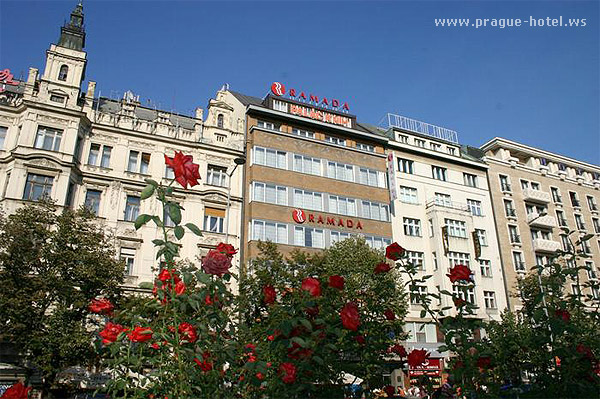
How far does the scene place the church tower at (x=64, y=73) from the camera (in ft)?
85.9

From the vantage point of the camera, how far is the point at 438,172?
128ft

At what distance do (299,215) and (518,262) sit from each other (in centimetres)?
2202

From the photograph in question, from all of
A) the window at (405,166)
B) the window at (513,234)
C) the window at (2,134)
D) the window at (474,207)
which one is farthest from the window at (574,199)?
the window at (2,134)

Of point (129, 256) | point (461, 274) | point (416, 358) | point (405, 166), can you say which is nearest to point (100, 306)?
point (416, 358)

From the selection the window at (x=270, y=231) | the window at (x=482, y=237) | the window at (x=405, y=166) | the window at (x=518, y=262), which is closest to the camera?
the window at (x=270, y=231)

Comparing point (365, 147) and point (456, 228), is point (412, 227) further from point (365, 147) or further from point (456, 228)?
point (365, 147)

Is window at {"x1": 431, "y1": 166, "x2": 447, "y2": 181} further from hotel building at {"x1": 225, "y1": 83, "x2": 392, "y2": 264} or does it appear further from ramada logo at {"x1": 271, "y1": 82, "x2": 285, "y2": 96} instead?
ramada logo at {"x1": 271, "y1": 82, "x2": 285, "y2": 96}

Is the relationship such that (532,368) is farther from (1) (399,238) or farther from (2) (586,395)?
(1) (399,238)

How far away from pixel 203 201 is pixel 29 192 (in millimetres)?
9703

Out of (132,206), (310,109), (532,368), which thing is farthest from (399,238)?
(532,368)

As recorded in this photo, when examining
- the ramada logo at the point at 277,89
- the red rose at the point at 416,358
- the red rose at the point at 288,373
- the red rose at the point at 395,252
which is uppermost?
the ramada logo at the point at 277,89

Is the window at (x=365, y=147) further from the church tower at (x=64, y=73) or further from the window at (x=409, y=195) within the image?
the church tower at (x=64, y=73)

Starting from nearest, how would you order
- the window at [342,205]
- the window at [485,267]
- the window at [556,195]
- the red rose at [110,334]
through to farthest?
the red rose at [110,334] < the window at [342,205] < the window at [485,267] < the window at [556,195]

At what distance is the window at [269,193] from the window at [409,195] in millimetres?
10882
